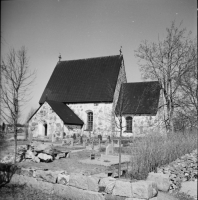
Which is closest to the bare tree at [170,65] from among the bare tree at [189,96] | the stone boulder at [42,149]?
the bare tree at [189,96]

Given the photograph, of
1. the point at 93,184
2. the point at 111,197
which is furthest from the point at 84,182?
the point at 111,197

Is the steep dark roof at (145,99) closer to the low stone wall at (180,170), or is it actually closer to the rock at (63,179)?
the low stone wall at (180,170)

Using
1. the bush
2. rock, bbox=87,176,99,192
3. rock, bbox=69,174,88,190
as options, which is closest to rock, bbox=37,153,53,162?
the bush

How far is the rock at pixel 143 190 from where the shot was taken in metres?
4.34

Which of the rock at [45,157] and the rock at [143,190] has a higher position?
the rock at [143,190]

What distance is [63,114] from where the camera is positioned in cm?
2100

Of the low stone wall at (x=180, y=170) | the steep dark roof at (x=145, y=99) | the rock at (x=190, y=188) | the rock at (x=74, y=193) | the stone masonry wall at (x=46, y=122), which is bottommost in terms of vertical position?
the rock at (x=190, y=188)

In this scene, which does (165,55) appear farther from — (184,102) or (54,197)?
(54,197)

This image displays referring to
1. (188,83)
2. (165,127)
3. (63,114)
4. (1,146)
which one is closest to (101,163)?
(165,127)

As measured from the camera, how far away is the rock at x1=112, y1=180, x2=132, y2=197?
178 inches

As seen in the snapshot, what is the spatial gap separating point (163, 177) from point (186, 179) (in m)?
1.95

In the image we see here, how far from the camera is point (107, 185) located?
15.7 feet

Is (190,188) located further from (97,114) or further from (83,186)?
(97,114)

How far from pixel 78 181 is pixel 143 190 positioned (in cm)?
146
